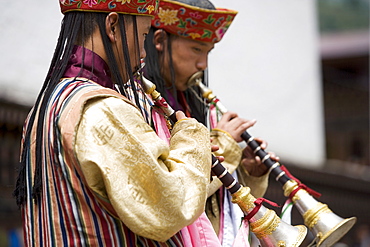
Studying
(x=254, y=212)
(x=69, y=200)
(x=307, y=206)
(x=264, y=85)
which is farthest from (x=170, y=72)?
(x=264, y=85)

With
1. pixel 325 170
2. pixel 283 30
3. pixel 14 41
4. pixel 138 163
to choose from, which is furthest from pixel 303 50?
pixel 138 163

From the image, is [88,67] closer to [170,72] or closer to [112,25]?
[112,25]

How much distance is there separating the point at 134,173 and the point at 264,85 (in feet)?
15.2

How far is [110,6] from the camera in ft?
Answer: 6.41

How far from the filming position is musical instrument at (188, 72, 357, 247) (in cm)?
267

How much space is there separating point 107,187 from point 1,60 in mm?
2418

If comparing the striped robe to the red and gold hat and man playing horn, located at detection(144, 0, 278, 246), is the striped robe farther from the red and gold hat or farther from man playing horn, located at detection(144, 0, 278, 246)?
the red and gold hat

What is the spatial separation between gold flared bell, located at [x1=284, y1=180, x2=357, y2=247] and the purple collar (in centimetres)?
115

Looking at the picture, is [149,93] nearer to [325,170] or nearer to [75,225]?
[75,225]

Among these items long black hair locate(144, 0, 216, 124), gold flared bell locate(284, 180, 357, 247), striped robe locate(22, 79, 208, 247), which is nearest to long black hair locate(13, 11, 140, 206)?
striped robe locate(22, 79, 208, 247)

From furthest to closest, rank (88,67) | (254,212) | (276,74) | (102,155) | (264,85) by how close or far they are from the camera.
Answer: (276,74), (264,85), (254,212), (88,67), (102,155)

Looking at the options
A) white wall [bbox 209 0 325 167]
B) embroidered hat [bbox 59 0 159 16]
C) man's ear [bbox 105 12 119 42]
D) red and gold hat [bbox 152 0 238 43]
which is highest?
embroidered hat [bbox 59 0 159 16]

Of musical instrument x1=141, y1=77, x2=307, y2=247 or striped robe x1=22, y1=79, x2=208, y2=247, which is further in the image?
musical instrument x1=141, y1=77, x2=307, y2=247

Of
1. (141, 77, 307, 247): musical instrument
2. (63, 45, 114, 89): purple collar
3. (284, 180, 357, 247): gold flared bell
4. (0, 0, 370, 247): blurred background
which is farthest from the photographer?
(0, 0, 370, 247): blurred background
